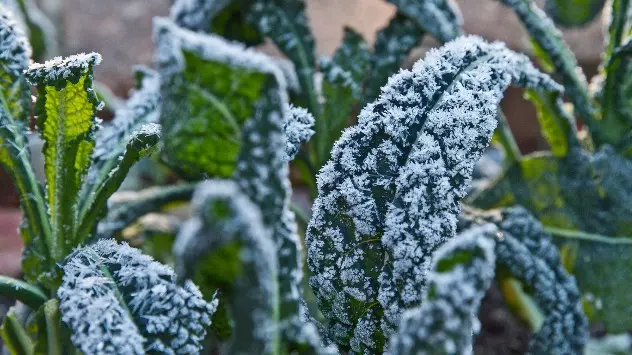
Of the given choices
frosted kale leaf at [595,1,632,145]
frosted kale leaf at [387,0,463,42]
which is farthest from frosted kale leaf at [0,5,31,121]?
frosted kale leaf at [595,1,632,145]

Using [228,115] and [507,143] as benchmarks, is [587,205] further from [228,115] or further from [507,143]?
[228,115]

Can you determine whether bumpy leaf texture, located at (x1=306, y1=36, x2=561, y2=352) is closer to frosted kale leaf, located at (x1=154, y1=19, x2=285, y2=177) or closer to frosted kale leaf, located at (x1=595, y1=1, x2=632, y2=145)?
frosted kale leaf, located at (x1=154, y1=19, x2=285, y2=177)

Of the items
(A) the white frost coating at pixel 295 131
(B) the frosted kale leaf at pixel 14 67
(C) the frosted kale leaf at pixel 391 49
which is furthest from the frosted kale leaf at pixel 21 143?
(C) the frosted kale leaf at pixel 391 49

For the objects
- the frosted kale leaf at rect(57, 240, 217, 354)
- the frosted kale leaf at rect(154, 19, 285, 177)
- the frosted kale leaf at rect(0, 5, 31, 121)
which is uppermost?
the frosted kale leaf at rect(0, 5, 31, 121)

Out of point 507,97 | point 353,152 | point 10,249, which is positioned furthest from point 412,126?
point 507,97

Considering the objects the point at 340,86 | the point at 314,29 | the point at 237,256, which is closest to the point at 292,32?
the point at 340,86

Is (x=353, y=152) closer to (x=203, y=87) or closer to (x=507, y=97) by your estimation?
(x=203, y=87)

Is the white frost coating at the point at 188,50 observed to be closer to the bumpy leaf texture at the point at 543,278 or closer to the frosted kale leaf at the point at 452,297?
the frosted kale leaf at the point at 452,297
